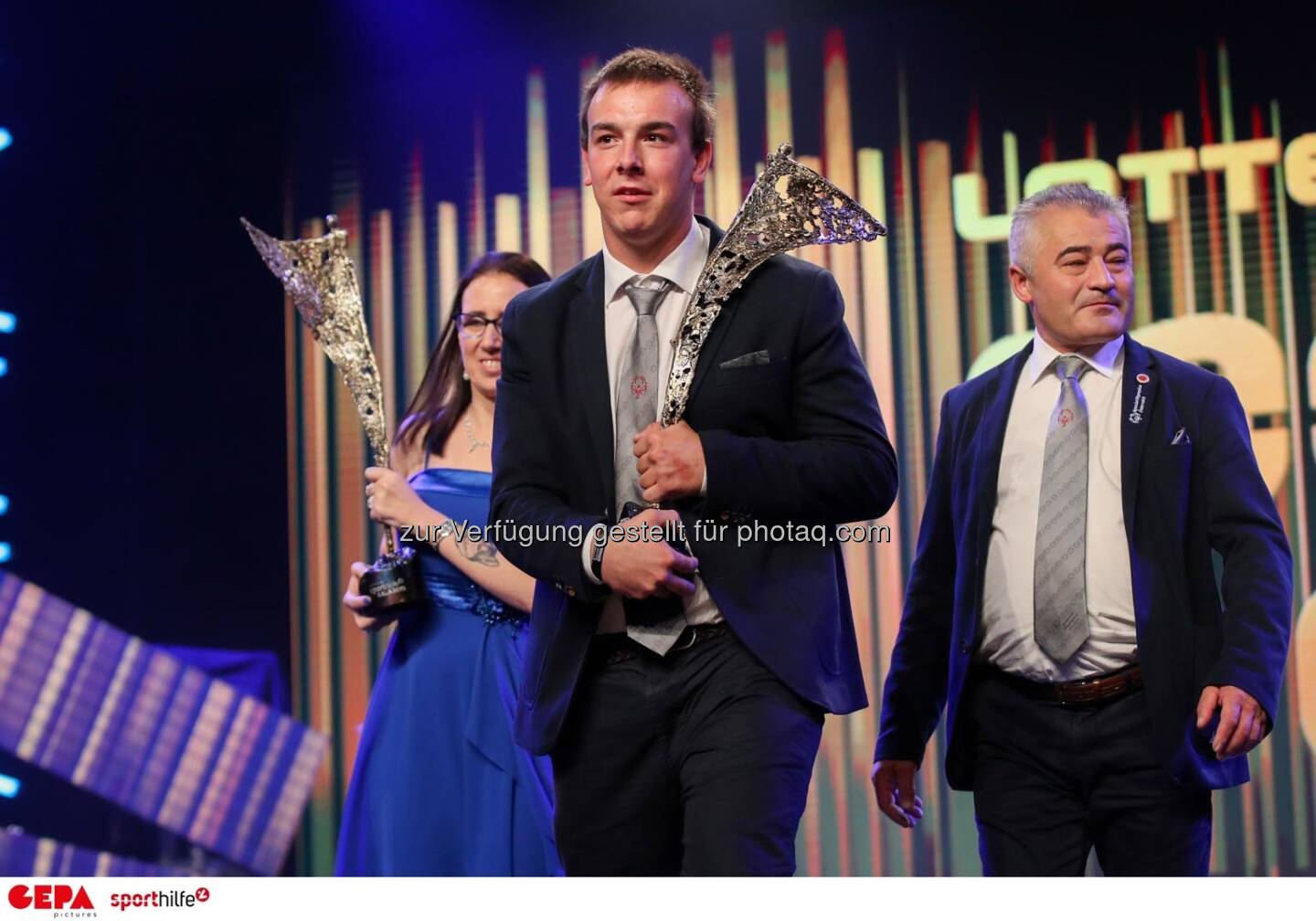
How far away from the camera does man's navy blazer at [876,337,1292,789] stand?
2.64 meters

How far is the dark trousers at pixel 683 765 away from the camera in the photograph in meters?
2.37

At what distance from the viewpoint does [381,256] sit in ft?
15.6

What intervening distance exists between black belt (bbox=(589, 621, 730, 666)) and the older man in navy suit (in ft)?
1.92

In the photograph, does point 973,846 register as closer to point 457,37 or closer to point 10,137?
point 457,37

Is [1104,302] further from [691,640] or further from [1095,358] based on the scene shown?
[691,640]

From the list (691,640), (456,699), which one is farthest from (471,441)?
(691,640)

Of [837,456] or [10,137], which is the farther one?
[10,137]

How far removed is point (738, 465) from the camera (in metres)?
2.44

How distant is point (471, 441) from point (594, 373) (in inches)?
47.6

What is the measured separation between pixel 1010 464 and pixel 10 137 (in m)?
3.42

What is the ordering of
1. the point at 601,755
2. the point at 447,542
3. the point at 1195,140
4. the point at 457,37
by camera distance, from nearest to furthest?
the point at 601,755 < the point at 447,542 < the point at 1195,140 < the point at 457,37

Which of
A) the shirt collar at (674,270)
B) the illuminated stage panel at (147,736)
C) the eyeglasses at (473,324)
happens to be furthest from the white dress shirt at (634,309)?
Result: the illuminated stage panel at (147,736)

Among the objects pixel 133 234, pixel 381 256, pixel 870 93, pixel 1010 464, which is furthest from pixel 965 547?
pixel 133 234

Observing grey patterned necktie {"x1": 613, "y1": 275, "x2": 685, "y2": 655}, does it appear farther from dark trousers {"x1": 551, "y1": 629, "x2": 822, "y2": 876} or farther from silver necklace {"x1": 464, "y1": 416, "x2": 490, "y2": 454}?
silver necklace {"x1": 464, "y1": 416, "x2": 490, "y2": 454}
